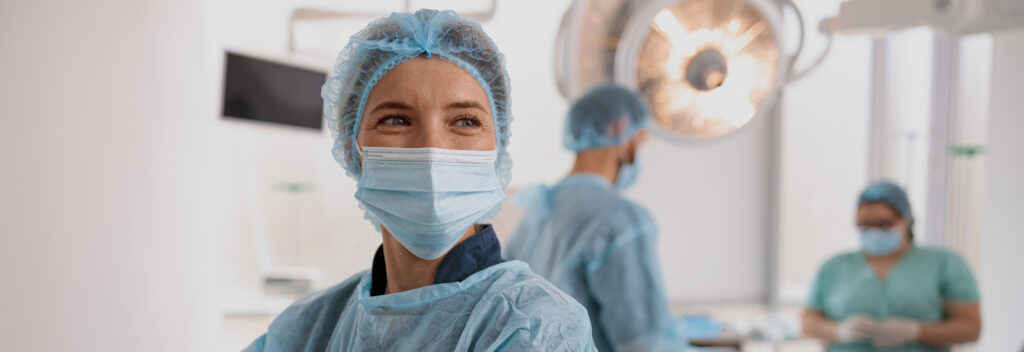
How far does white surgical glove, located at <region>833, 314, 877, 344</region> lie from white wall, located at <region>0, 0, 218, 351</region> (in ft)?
7.63

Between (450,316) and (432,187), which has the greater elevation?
(432,187)

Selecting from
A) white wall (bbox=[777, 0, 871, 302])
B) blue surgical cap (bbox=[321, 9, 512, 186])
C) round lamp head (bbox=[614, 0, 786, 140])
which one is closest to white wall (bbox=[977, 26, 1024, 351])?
white wall (bbox=[777, 0, 871, 302])

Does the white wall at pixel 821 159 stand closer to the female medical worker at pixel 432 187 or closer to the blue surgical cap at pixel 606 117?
the blue surgical cap at pixel 606 117

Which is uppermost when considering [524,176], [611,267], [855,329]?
[524,176]

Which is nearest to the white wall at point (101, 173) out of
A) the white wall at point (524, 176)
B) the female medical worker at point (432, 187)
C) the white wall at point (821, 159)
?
the female medical worker at point (432, 187)

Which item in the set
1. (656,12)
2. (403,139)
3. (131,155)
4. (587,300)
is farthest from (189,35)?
(587,300)

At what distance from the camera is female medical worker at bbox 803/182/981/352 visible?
2.65 m

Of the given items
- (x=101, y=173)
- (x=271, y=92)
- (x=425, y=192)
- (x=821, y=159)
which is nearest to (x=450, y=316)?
(x=425, y=192)

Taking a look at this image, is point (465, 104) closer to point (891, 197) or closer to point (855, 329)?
point (855, 329)

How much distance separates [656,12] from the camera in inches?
68.4

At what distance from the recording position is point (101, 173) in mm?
1154

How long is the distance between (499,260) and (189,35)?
841mm

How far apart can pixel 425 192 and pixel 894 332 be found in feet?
7.57

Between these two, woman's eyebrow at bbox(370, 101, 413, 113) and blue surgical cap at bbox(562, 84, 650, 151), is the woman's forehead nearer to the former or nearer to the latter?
woman's eyebrow at bbox(370, 101, 413, 113)
